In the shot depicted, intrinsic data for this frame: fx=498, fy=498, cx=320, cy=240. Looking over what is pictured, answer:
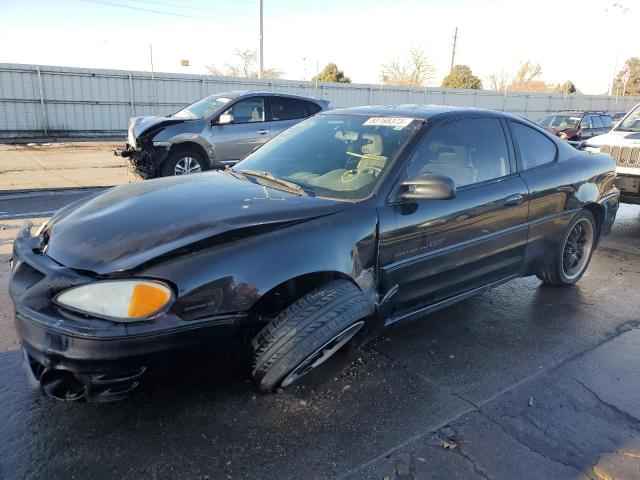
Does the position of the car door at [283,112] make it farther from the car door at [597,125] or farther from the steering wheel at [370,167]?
the car door at [597,125]

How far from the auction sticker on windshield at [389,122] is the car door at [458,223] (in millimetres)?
211

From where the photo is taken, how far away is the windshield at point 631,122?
26.1ft

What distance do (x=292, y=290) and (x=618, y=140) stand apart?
678cm

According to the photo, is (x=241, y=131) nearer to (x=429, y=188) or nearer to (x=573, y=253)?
(x=573, y=253)

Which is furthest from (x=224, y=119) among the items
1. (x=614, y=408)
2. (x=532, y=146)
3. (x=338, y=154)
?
(x=614, y=408)

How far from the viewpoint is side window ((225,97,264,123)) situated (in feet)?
29.5

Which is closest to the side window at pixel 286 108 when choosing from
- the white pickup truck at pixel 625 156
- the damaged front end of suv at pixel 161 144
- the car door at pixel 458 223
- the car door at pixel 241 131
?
the car door at pixel 241 131

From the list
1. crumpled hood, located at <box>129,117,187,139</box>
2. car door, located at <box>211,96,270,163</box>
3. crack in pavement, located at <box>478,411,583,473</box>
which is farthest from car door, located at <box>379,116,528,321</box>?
crumpled hood, located at <box>129,117,187,139</box>

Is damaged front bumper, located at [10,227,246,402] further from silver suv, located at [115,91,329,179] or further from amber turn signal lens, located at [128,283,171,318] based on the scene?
silver suv, located at [115,91,329,179]

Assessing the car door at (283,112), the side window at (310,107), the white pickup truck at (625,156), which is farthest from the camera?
the side window at (310,107)

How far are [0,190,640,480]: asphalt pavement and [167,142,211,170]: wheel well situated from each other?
16.7 ft

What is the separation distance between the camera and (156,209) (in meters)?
2.69

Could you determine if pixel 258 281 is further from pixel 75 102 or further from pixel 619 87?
pixel 619 87

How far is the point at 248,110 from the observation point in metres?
9.13
